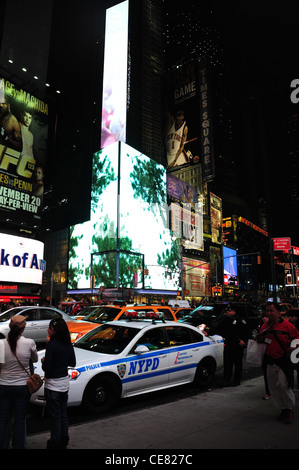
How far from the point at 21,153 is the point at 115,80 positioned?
99.1 ft

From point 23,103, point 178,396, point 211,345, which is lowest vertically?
point 178,396

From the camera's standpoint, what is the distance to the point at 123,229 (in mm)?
51188

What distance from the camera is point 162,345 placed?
24.5 feet

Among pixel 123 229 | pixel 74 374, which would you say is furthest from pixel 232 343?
pixel 123 229

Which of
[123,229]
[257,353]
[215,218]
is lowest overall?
[257,353]

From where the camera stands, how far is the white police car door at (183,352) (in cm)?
750

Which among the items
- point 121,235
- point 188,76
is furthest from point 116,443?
point 188,76

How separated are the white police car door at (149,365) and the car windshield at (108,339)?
0.27 m

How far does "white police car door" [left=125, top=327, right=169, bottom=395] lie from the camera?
22.0 ft

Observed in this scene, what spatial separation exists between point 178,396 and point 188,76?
205 ft

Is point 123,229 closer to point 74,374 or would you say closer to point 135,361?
point 135,361

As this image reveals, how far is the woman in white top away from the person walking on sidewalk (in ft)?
12.3

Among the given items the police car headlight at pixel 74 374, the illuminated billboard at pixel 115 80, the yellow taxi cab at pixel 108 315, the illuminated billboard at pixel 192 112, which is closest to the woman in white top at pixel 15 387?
the police car headlight at pixel 74 374
